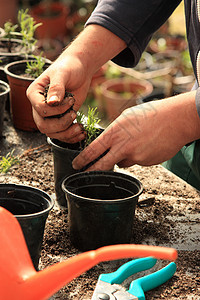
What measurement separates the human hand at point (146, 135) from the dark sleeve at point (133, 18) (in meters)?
0.44

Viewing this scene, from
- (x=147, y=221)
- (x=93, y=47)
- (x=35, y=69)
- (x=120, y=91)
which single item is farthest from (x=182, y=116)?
(x=120, y=91)

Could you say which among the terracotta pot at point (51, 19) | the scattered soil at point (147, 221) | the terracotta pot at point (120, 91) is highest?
the scattered soil at point (147, 221)

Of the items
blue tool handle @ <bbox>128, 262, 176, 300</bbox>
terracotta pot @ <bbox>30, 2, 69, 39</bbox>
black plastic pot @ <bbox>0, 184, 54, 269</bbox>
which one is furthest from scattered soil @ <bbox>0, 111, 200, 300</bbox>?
terracotta pot @ <bbox>30, 2, 69, 39</bbox>

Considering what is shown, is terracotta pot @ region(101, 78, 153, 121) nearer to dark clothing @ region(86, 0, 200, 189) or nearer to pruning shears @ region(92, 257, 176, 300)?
dark clothing @ region(86, 0, 200, 189)

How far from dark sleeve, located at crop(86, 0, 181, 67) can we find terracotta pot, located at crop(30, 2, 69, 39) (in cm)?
369

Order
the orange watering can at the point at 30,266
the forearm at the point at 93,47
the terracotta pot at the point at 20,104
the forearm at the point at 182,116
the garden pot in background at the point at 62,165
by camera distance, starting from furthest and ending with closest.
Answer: the terracotta pot at the point at 20,104, the forearm at the point at 93,47, the garden pot in background at the point at 62,165, the forearm at the point at 182,116, the orange watering can at the point at 30,266

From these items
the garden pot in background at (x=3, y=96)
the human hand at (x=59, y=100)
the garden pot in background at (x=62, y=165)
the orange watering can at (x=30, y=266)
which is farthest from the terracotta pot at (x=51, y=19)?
the orange watering can at (x=30, y=266)

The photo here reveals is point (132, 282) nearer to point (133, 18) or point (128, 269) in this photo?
point (128, 269)

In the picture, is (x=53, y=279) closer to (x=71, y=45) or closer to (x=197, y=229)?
→ (x=197, y=229)

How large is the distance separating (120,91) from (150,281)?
3.32 m

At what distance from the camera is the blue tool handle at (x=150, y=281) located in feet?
3.56

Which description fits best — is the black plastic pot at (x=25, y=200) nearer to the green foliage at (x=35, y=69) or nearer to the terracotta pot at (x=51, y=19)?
the green foliage at (x=35, y=69)

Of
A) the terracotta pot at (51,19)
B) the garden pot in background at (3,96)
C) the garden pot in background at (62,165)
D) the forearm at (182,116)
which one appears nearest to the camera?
the forearm at (182,116)

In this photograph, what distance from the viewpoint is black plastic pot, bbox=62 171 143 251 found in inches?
50.7
